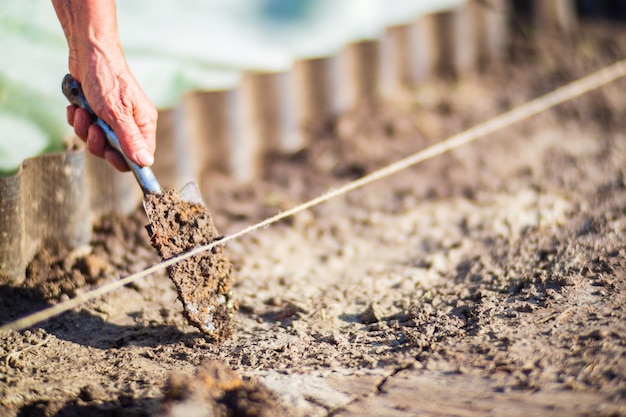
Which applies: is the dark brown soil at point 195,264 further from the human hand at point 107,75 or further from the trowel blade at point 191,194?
the human hand at point 107,75

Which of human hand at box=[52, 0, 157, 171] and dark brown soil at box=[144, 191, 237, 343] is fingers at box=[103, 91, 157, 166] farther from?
dark brown soil at box=[144, 191, 237, 343]

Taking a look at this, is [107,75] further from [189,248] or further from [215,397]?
[215,397]

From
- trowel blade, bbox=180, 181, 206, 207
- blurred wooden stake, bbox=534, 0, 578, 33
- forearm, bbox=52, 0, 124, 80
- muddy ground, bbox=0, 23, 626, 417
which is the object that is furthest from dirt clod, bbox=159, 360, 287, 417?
blurred wooden stake, bbox=534, 0, 578, 33

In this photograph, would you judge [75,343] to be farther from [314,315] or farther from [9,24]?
[9,24]

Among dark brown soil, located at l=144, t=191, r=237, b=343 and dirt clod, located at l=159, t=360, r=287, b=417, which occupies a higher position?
dark brown soil, located at l=144, t=191, r=237, b=343

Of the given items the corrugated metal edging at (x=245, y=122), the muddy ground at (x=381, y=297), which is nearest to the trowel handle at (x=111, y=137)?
the corrugated metal edging at (x=245, y=122)

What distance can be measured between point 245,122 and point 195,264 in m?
1.85

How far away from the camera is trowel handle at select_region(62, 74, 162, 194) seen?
117 inches

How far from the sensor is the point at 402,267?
3.61 metres

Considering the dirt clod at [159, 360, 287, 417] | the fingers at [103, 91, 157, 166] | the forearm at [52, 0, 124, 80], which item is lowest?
the dirt clod at [159, 360, 287, 417]

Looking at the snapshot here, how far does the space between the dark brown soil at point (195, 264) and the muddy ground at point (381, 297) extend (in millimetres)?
111

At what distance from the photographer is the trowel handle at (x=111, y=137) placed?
2.98m

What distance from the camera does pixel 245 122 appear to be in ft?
15.2

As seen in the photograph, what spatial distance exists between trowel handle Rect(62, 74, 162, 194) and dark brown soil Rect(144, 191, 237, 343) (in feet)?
0.20
